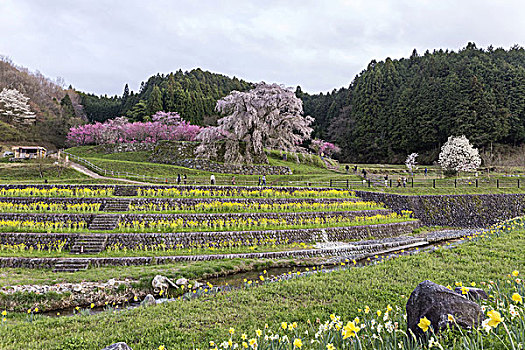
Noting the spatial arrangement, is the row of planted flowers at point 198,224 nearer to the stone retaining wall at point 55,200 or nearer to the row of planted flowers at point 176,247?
the row of planted flowers at point 176,247

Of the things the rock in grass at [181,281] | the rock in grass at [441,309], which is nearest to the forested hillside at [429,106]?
the rock in grass at [181,281]

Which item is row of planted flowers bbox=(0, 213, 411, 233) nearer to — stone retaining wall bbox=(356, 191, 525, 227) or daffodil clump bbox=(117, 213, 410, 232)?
daffodil clump bbox=(117, 213, 410, 232)

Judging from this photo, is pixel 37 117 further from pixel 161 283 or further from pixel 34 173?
pixel 161 283

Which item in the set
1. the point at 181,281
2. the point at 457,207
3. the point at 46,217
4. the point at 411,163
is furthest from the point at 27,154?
the point at 411,163

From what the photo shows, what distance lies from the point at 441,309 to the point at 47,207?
55.9 ft

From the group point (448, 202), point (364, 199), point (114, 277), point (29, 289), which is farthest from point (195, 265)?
point (448, 202)

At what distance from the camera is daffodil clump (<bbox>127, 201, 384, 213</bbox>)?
1580 cm

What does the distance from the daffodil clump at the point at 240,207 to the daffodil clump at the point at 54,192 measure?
280cm

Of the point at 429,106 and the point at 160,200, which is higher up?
the point at 429,106

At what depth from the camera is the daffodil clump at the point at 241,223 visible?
1384 centimetres

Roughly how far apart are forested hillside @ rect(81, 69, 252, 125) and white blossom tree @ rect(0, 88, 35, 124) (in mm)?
16563

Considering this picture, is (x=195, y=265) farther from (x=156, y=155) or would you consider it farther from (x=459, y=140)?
(x=459, y=140)

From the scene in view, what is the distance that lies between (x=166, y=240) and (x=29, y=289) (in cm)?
524

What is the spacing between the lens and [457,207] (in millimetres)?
22047
